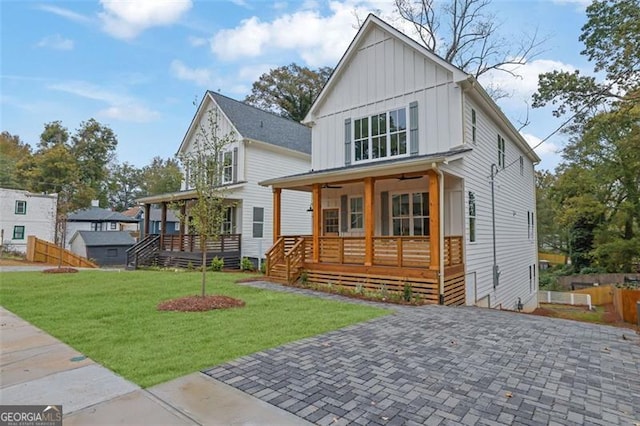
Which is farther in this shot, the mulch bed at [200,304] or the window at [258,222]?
the window at [258,222]

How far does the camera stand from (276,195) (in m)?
12.8


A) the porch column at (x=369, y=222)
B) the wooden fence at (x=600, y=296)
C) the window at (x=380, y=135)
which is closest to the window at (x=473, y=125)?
the window at (x=380, y=135)

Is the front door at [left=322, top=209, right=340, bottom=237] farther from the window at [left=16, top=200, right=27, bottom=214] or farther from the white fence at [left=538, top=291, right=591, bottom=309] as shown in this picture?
the window at [left=16, top=200, right=27, bottom=214]

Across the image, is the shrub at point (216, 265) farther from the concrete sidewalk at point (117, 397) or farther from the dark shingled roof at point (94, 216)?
the dark shingled roof at point (94, 216)

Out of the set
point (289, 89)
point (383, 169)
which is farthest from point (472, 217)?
point (289, 89)

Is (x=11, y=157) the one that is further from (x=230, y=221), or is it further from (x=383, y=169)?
(x=383, y=169)

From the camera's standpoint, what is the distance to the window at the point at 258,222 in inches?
723

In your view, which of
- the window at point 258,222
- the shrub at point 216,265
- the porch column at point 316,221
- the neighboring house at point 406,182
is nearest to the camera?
the neighboring house at point 406,182

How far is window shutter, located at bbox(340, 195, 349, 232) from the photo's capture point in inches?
538

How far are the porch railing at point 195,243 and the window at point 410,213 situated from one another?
8.79m

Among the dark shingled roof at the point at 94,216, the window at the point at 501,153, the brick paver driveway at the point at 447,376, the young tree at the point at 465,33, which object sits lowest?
the brick paver driveway at the point at 447,376

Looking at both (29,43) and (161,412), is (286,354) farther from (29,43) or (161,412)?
(29,43)

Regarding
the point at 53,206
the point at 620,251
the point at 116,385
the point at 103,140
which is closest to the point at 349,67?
the point at 116,385

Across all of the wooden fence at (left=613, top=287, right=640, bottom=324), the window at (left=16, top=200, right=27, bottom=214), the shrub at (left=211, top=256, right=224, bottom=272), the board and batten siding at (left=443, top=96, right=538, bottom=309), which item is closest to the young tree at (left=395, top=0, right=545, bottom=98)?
the board and batten siding at (left=443, top=96, right=538, bottom=309)
